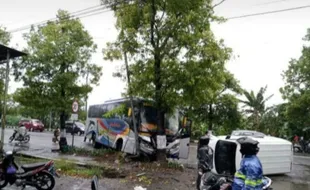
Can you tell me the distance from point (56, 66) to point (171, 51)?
7.55 meters

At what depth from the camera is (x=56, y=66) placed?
1898cm

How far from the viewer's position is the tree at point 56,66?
61.9 ft

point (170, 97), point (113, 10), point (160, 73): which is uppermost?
point (113, 10)

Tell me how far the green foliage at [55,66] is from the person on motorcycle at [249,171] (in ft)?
48.9

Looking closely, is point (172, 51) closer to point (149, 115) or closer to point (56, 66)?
point (149, 115)

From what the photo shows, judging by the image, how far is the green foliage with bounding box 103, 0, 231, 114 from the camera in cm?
1359

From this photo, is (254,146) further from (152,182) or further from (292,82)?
(292,82)

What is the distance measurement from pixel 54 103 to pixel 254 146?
50.5 feet

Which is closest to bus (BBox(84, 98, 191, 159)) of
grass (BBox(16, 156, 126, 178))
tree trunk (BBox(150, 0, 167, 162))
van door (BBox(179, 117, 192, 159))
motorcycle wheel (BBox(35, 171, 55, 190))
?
van door (BBox(179, 117, 192, 159))

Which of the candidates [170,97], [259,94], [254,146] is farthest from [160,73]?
[259,94]

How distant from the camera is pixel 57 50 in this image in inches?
745

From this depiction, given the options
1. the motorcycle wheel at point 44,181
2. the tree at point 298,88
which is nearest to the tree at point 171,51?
the motorcycle wheel at point 44,181

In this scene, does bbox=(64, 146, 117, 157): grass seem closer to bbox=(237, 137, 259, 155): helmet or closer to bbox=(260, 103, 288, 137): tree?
bbox=(237, 137, 259, 155): helmet

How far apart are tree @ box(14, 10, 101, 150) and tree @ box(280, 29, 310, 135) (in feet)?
60.1
